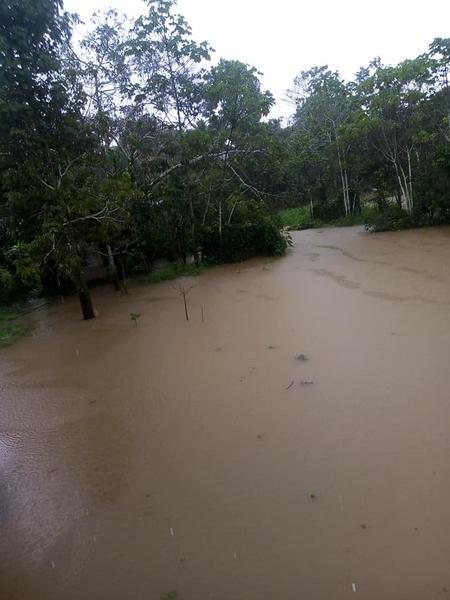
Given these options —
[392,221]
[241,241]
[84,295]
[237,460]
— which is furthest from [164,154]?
[237,460]

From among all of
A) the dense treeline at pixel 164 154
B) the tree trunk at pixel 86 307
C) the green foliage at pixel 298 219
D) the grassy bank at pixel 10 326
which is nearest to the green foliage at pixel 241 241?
the dense treeline at pixel 164 154

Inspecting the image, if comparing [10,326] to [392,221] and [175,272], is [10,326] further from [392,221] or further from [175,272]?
[392,221]

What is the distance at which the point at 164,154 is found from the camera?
10.4 metres

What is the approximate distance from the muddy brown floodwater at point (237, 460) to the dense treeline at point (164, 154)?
242cm

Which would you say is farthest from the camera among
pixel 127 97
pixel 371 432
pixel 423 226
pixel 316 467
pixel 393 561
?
pixel 423 226

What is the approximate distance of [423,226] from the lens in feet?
39.6

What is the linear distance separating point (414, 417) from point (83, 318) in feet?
19.3

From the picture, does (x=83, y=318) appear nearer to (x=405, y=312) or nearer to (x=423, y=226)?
(x=405, y=312)

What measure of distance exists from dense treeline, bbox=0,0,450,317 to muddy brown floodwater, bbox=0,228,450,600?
7.94 ft

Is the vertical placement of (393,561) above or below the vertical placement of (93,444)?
below

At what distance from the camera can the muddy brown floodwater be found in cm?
192

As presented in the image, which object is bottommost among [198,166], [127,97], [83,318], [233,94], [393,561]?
[393,561]

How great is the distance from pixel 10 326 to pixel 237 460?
597 cm

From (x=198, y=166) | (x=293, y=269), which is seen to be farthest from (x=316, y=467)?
(x=198, y=166)
